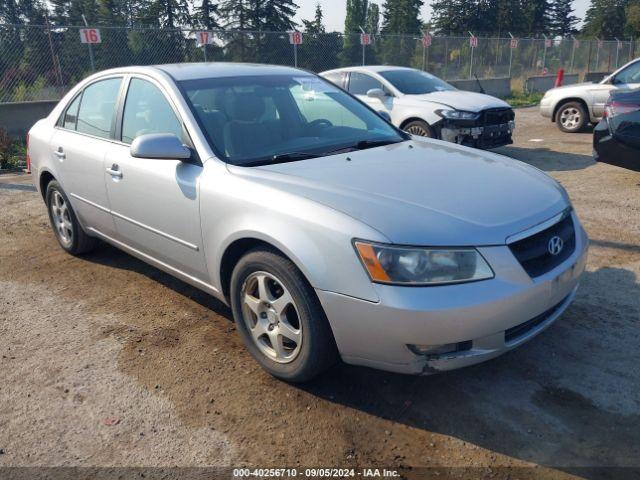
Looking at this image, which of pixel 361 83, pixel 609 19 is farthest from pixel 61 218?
pixel 609 19

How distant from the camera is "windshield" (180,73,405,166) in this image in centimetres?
341

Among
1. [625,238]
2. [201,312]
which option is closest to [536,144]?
[625,238]

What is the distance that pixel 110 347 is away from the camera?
3.53 metres

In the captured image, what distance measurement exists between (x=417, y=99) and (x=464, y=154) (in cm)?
544

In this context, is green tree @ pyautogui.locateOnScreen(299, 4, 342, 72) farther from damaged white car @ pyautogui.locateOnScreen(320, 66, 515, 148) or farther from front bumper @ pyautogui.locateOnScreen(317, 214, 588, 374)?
front bumper @ pyautogui.locateOnScreen(317, 214, 588, 374)

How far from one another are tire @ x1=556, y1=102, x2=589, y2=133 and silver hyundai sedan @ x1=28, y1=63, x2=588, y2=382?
874 cm

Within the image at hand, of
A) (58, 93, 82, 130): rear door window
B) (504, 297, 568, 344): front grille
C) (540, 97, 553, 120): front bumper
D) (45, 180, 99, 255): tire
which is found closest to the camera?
(504, 297, 568, 344): front grille

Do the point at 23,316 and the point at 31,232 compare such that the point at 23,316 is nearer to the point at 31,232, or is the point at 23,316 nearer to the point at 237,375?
the point at 237,375

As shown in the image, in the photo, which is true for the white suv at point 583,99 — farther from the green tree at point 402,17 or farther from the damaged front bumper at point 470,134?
the green tree at point 402,17

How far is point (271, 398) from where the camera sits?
9.71ft

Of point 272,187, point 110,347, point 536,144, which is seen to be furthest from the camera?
point 536,144

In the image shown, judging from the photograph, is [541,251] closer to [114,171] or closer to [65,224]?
[114,171]

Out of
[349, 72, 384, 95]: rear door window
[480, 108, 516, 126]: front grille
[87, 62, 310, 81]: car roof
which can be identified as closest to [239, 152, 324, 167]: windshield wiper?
[87, 62, 310, 81]: car roof

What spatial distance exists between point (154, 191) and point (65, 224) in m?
1.97
